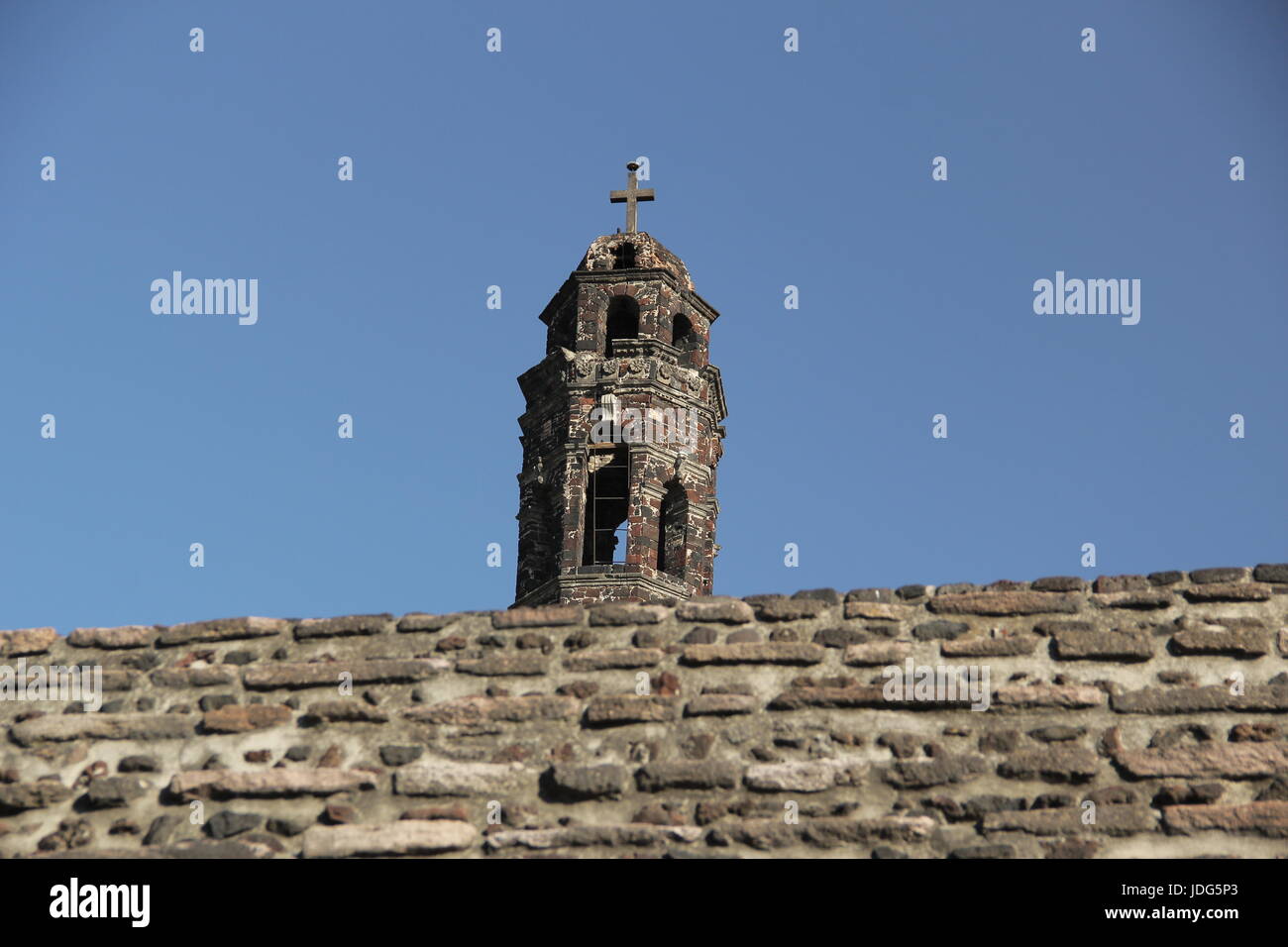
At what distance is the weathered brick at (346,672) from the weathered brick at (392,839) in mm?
841

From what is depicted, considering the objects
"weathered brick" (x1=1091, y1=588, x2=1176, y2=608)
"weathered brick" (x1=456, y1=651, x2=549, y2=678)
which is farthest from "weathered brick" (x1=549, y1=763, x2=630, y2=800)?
"weathered brick" (x1=1091, y1=588, x2=1176, y2=608)

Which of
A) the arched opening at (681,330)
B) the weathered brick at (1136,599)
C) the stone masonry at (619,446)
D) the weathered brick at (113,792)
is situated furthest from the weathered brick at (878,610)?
the arched opening at (681,330)

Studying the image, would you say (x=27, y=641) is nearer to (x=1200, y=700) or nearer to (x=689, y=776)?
(x=689, y=776)

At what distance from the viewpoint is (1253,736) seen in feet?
21.2

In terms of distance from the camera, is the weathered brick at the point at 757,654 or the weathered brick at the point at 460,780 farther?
the weathered brick at the point at 757,654

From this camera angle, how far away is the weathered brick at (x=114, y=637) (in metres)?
7.60

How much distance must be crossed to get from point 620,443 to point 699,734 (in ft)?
57.1

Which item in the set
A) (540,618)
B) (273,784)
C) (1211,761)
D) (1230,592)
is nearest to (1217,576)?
(1230,592)

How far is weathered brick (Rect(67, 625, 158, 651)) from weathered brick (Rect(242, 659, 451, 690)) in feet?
2.17

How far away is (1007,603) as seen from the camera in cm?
712

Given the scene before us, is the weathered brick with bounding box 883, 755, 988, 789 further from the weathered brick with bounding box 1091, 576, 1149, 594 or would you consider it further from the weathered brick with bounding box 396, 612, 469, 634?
the weathered brick with bounding box 396, 612, 469, 634

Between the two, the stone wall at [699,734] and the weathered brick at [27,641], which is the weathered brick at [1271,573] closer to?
the stone wall at [699,734]

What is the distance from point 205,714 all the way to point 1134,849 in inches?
150
